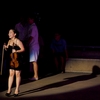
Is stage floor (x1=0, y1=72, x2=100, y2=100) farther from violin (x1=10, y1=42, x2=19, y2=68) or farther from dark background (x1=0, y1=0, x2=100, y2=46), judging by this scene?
dark background (x1=0, y1=0, x2=100, y2=46)

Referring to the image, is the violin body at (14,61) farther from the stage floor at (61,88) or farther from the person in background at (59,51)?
the person in background at (59,51)

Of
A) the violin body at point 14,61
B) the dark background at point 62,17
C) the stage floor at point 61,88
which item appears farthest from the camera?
the dark background at point 62,17

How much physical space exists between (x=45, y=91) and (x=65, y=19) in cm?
984

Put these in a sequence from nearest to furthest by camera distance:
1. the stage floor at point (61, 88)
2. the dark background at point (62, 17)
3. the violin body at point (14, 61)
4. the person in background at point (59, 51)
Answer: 1. the violin body at point (14, 61)
2. the stage floor at point (61, 88)
3. the person in background at point (59, 51)
4. the dark background at point (62, 17)

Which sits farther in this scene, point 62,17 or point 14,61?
point 62,17

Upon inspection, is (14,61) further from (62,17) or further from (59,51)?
(62,17)

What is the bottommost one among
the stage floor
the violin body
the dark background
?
the stage floor

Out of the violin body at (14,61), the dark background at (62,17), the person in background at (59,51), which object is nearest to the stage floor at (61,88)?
the person in background at (59,51)

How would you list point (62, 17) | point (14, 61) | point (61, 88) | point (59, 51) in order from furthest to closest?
point (62, 17) → point (59, 51) → point (61, 88) → point (14, 61)

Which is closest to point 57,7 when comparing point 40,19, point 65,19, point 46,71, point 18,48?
point 65,19

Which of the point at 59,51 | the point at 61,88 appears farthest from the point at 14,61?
the point at 59,51

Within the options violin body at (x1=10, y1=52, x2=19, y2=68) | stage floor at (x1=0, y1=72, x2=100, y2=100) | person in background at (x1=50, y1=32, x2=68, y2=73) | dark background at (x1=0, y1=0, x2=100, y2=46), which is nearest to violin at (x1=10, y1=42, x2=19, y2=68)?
violin body at (x1=10, y1=52, x2=19, y2=68)

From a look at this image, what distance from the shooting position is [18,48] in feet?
24.2

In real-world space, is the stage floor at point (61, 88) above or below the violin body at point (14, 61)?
below
